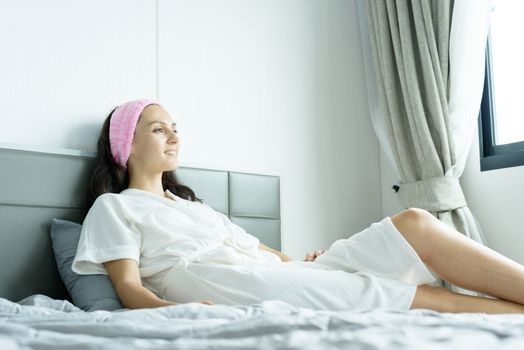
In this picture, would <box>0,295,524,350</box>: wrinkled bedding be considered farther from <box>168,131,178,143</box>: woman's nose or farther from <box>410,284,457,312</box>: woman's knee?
<box>168,131,178,143</box>: woman's nose

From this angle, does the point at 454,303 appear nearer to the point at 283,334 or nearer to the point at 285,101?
the point at 283,334

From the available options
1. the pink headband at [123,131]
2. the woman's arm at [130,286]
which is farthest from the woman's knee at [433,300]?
the pink headband at [123,131]

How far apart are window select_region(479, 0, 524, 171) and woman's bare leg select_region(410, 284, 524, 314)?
126 centimetres

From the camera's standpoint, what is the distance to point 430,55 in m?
2.97

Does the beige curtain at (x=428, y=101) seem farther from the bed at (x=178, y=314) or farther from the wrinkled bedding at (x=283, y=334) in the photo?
the wrinkled bedding at (x=283, y=334)

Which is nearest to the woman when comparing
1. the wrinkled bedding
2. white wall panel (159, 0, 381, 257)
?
white wall panel (159, 0, 381, 257)

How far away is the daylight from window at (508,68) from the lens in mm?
2979

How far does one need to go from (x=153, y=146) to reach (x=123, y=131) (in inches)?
4.8

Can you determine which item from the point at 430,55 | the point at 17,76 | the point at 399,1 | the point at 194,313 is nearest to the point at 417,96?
the point at 430,55

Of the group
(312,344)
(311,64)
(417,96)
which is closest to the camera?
(312,344)

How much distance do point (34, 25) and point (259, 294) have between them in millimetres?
1337

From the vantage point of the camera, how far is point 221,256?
6.66ft

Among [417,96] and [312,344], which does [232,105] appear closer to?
[417,96]

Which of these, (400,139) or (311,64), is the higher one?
(311,64)
